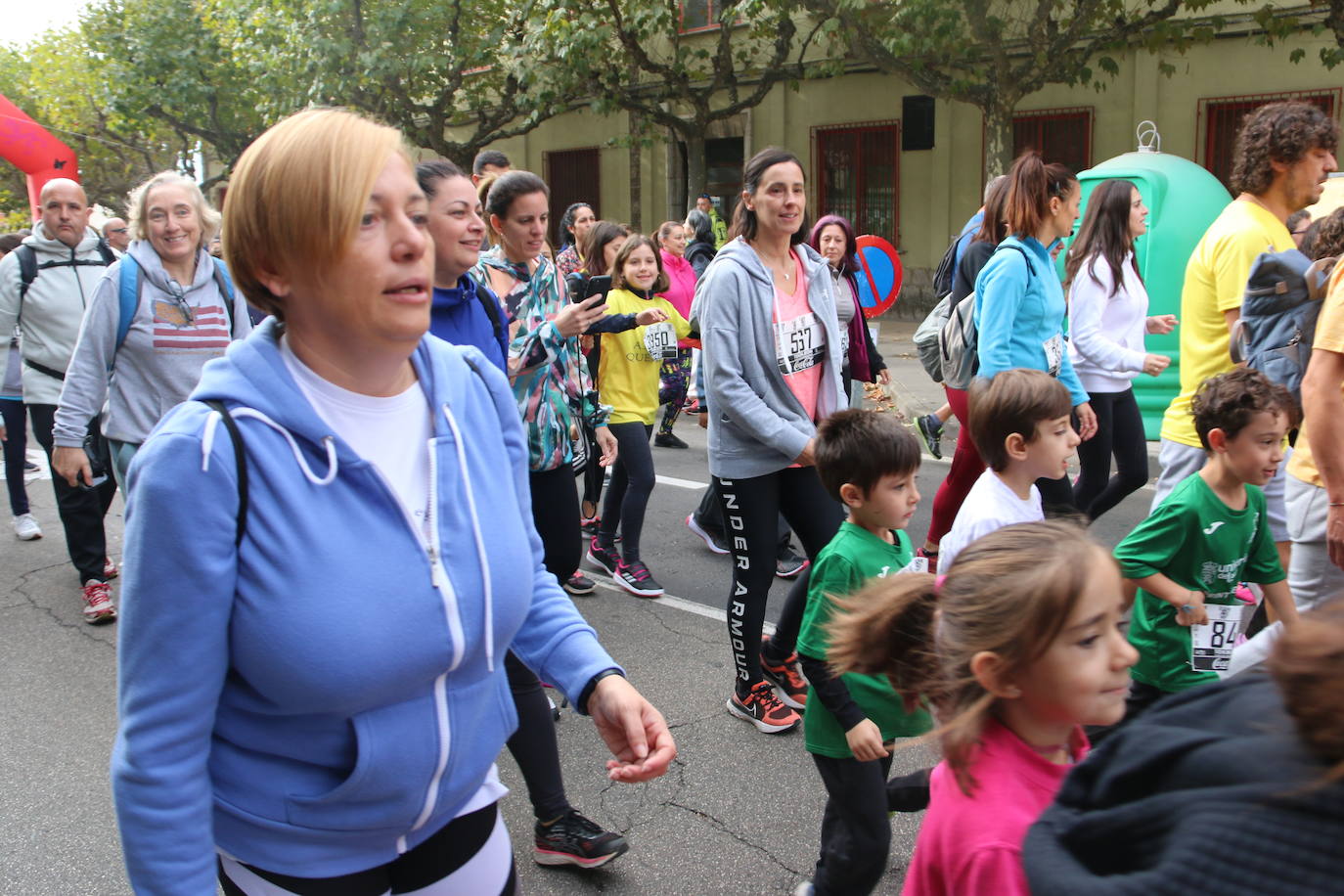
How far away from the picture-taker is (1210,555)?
122 inches

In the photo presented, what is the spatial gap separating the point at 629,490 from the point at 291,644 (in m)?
4.30

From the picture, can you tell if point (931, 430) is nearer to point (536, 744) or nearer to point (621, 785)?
point (621, 785)

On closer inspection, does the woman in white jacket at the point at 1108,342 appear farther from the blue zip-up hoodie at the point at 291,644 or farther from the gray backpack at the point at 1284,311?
the blue zip-up hoodie at the point at 291,644

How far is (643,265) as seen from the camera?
6305 mm

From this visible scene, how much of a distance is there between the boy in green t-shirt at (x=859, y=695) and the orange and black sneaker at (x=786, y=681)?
3.54ft

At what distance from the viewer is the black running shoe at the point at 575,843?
3.08 meters

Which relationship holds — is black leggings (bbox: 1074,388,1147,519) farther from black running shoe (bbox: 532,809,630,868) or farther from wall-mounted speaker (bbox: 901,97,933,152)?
wall-mounted speaker (bbox: 901,97,933,152)

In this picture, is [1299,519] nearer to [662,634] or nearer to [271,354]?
[662,634]

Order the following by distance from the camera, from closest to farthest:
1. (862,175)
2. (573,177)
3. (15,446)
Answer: (15,446)
(862,175)
(573,177)

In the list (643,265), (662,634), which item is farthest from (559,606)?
(643,265)

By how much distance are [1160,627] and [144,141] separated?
36027mm

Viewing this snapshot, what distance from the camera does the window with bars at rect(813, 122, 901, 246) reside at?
19.6 m

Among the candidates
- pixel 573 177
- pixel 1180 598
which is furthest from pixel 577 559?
pixel 573 177

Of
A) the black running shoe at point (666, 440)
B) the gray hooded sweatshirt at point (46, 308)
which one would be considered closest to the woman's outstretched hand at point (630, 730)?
the gray hooded sweatshirt at point (46, 308)
